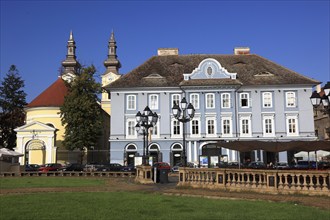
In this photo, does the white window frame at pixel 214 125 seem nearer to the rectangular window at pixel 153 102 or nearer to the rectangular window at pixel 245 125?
the rectangular window at pixel 245 125

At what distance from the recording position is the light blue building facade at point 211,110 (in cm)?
5116

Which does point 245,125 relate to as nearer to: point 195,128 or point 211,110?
point 211,110

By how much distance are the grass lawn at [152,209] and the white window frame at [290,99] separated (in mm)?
38592

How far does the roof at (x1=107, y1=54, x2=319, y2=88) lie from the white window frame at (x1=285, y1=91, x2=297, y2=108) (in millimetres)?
1438

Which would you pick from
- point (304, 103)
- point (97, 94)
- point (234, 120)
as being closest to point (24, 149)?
point (97, 94)

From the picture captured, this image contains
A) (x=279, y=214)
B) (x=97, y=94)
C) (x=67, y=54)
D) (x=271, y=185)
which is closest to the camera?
(x=279, y=214)

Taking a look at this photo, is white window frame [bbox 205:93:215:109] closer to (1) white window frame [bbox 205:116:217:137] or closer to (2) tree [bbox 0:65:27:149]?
(1) white window frame [bbox 205:116:217:137]

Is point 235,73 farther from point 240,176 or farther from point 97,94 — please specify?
point 240,176

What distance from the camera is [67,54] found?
284ft

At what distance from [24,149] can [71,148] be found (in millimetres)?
6100

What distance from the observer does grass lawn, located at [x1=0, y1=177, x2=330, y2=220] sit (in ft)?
38.8

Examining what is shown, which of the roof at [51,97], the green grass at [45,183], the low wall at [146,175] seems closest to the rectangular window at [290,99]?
the low wall at [146,175]

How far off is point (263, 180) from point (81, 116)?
125 feet

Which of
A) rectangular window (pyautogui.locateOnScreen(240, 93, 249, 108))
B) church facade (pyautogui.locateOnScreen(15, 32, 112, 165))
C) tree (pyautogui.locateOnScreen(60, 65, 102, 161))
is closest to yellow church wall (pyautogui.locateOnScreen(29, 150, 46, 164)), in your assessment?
church facade (pyautogui.locateOnScreen(15, 32, 112, 165))
